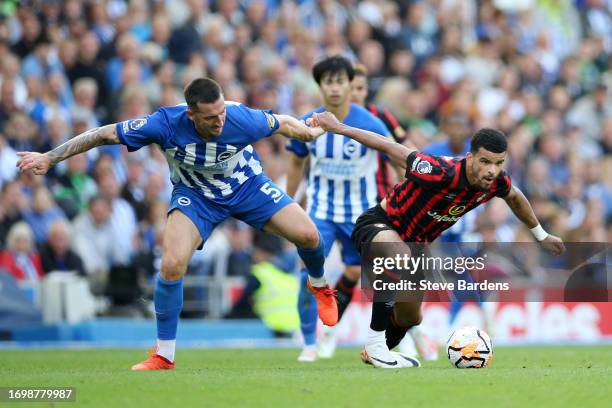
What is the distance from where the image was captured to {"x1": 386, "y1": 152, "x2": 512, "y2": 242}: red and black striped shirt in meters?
9.83

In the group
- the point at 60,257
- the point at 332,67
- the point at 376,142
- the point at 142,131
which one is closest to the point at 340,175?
the point at 332,67

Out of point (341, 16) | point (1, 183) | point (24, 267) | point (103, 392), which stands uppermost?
point (341, 16)

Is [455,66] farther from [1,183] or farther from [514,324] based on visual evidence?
[1,183]

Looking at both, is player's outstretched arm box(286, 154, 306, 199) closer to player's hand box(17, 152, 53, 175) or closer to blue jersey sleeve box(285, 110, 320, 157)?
blue jersey sleeve box(285, 110, 320, 157)

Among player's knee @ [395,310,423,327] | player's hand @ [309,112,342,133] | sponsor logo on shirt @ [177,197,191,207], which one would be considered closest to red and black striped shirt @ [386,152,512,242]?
player's knee @ [395,310,423,327]

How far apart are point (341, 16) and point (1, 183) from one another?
8269 mm

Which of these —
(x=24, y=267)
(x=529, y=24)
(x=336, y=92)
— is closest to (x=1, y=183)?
(x=24, y=267)

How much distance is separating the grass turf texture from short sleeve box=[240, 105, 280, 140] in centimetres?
204

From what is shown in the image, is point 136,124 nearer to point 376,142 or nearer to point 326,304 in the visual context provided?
point 376,142

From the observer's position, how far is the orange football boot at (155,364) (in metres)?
10.2

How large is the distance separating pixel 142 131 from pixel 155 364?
2.04 meters

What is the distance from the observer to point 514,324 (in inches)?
713

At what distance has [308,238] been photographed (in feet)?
34.1

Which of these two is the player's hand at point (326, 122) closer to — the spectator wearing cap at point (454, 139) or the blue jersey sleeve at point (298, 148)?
the blue jersey sleeve at point (298, 148)
